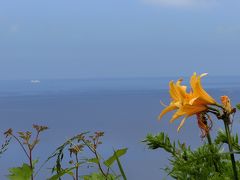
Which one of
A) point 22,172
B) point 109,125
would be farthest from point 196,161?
point 109,125

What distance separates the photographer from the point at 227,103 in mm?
1827

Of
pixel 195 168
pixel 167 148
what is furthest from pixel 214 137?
pixel 195 168

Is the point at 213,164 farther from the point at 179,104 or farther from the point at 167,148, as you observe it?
the point at 179,104

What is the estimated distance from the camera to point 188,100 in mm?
1896

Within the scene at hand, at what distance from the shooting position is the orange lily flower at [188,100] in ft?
6.05

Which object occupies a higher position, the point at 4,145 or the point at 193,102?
the point at 193,102

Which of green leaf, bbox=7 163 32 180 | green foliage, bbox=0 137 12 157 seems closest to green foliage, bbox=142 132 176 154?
green leaf, bbox=7 163 32 180

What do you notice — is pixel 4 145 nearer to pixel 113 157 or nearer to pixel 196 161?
pixel 113 157

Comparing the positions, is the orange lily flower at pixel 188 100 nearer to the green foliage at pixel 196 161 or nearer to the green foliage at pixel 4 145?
the green foliage at pixel 196 161

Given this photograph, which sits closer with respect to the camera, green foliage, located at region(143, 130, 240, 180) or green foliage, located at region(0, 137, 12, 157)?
green foliage, located at region(143, 130, 240, 180)

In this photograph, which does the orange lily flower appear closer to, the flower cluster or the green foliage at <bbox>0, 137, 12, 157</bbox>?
the flower cluster

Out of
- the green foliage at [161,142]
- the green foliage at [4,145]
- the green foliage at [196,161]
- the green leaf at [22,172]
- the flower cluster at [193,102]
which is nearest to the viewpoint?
the flower cluster at [193,102]

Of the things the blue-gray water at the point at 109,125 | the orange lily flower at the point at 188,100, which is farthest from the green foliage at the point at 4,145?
the orange lily flower at the point at 188,100

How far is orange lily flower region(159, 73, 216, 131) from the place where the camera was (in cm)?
184
